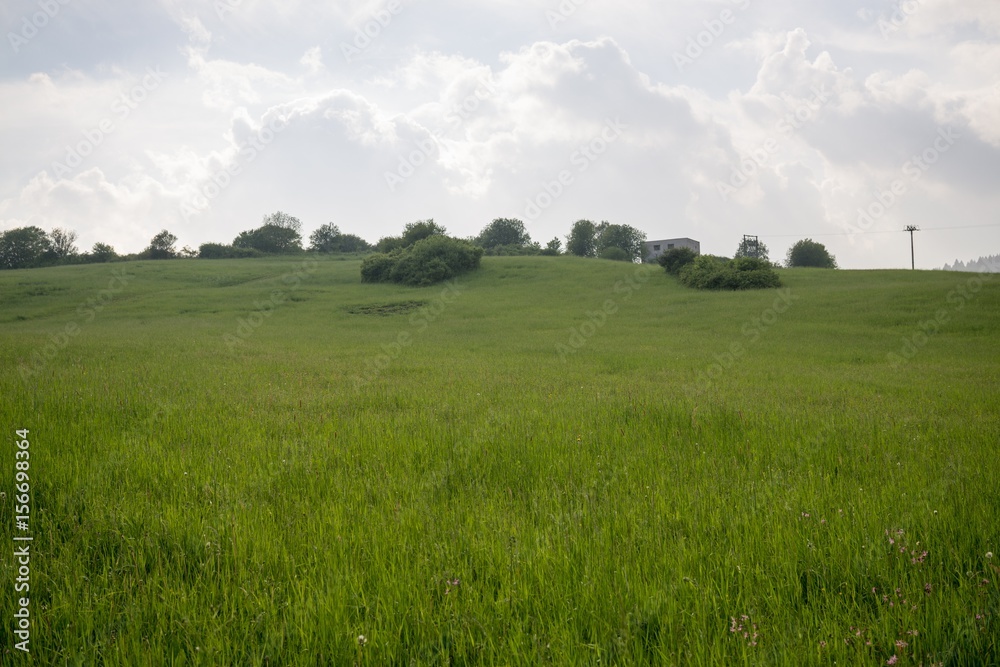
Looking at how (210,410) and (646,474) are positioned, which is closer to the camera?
(646,474)

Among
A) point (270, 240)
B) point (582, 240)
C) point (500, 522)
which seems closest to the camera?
point (500, 522)

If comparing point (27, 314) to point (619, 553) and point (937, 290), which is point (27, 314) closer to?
point (619, 553)

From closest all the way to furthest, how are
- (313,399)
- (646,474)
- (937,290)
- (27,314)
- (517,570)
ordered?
(517,570) < (646,474) < (313,399) < (937,290) < (27,314)

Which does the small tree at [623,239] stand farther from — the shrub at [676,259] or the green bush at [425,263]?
the shrub at [676,259]

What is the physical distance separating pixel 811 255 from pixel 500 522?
455ft

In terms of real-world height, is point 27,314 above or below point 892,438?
above

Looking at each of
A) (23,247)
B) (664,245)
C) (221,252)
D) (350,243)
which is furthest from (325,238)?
(664,245)

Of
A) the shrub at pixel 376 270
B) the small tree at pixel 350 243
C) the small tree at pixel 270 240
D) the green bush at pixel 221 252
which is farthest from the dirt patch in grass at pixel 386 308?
the small tree at pixel 350 243

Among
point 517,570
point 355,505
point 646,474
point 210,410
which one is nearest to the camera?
point 517,570

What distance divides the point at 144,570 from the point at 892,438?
826 centimetres

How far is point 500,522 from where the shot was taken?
4.04 meters

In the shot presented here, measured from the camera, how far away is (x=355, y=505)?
443 cm

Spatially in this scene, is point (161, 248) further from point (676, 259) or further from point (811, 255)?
point (811, 255)

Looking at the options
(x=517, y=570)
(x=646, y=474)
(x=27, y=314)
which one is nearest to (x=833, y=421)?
(x=646, y=474)
